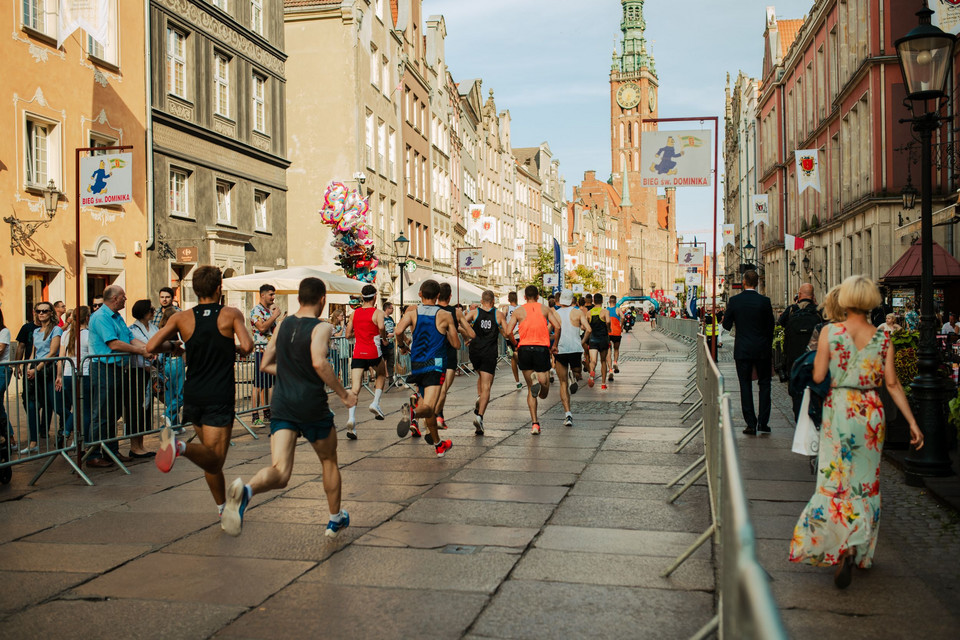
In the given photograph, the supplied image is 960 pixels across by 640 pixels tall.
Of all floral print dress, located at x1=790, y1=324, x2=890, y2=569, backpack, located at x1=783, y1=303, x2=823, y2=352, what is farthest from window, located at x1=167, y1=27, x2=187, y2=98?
floral print dress, located at x1=790, y1=324, x2=890, y2=569

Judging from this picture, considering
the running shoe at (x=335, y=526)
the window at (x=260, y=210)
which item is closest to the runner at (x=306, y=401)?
the running shoe at (x=335, y=526)

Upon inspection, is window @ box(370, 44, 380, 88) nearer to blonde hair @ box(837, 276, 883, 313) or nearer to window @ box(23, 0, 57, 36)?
window @ box(23, 0, 57, 36)

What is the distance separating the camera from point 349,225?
25.3 meters

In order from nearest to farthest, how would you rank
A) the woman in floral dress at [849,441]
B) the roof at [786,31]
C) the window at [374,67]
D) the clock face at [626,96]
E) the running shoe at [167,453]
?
the woman in floral dress at [849,441], the running shoe at [167,453], the window at [374,67], the roof at [786,31], the clock face at [626,96]

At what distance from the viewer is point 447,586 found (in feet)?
17.2

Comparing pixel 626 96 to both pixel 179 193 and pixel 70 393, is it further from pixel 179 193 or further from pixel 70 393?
pixel 70 393

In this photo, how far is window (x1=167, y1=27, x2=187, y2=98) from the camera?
23.5 meters

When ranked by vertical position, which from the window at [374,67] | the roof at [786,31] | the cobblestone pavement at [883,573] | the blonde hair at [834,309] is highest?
the roof at [786,31]

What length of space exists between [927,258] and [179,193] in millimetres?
19305

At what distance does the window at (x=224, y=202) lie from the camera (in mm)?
26189

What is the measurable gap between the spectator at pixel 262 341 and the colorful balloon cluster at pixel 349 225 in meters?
10.4

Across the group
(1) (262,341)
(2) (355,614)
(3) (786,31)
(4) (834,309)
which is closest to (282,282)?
(1) (262,341)

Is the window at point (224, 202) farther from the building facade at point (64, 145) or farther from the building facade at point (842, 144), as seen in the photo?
the building facade at point (842, 144)

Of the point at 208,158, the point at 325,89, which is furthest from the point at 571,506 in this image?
the point at 325,89
